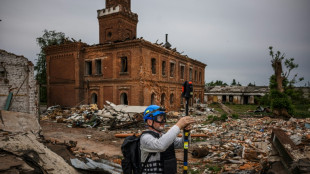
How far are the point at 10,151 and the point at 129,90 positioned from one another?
1467cm

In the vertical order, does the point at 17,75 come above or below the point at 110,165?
above

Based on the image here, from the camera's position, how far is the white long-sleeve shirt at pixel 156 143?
230 cm

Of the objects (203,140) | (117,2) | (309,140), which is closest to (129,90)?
(203,140)

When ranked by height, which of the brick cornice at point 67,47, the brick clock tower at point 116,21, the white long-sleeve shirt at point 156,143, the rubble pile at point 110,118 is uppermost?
the brick clock tower at point 116,21

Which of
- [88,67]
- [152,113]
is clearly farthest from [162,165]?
[88,67]

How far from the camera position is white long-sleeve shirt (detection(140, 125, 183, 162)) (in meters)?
2.30

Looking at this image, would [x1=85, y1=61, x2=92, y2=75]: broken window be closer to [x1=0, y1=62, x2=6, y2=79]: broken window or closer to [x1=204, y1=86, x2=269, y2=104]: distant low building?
[x1=0, y1=62, x2=6, y2=79]: broken window

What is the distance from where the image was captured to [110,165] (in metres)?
5.50

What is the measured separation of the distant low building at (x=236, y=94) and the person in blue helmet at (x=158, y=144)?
1684 inches

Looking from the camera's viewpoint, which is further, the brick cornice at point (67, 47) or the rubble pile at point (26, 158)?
the brick cornice at point (67, 47)

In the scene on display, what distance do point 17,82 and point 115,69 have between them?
11161 millimetres

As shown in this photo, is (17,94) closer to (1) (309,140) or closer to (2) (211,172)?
(2) (211,172)

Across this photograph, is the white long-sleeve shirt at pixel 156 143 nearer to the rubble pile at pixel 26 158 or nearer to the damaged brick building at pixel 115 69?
the rubble pile at pixel 26 158

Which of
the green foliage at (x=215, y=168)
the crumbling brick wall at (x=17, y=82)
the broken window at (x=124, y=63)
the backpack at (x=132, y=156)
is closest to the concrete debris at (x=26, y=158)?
the backpack at (x=132, y=156)
